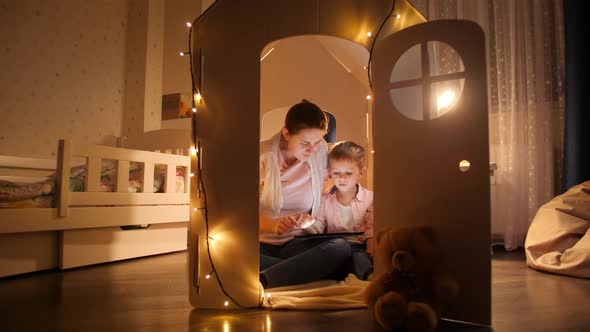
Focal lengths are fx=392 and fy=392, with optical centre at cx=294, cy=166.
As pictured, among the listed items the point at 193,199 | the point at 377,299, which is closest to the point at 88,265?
the point at 193,199

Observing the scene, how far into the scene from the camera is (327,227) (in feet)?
5.58

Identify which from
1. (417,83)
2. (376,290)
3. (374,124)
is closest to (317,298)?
(376,290)

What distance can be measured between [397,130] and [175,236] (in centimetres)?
190

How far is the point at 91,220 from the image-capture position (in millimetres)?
1979

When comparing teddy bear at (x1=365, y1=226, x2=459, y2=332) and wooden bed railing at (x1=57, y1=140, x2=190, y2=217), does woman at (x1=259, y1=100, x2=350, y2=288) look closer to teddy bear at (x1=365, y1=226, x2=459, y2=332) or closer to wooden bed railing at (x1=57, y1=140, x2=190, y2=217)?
teddy bear at (x1=365, y1=226, x2=459, y2=332)

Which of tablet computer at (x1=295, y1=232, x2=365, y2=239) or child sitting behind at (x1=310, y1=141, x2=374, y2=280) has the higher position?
child sitting behind at (x1=310, y1=141, x2=374, y2=280)

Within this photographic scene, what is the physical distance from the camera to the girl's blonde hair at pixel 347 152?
1.78 meters

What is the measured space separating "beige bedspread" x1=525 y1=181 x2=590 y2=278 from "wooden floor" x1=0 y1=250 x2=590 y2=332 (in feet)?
0.26

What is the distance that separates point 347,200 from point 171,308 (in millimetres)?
865

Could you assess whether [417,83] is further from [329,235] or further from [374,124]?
[329,235]

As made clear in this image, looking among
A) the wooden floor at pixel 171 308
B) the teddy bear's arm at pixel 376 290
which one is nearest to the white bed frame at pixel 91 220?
the wooden floor at pixel 171 308

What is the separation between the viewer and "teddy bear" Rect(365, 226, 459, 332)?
3.00 feet

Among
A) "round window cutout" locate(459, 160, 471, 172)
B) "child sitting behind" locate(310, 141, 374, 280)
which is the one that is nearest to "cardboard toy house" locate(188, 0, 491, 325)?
"round window cutout" locate(459, 160, 471, 172)

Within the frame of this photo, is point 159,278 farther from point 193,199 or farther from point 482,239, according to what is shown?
point 482,239
